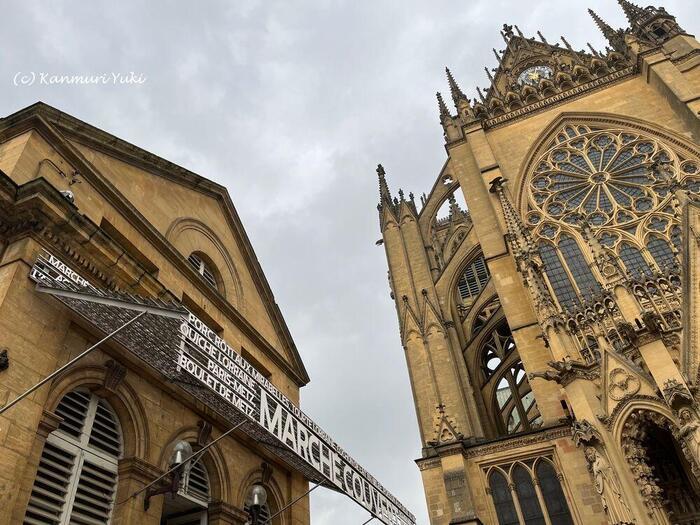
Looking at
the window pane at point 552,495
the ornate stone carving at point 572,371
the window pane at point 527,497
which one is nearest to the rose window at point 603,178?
the ornate stone carving at point 572,371

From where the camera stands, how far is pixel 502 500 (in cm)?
1789

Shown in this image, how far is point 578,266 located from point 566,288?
4.58 ft

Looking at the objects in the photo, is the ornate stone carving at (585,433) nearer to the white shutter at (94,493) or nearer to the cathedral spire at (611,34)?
the white shutter at (94,493)

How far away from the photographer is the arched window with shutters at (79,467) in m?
7.83

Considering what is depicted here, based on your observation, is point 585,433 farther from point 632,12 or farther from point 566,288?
point 632,12

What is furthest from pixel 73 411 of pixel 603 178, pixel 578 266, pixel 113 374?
pixel 603 178

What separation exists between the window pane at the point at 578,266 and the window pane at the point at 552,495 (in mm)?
7325

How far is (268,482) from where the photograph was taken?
1359 cm

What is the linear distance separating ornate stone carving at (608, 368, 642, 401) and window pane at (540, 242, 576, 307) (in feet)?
19.2

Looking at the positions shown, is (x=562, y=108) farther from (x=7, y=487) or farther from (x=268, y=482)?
(x=7, y=487)

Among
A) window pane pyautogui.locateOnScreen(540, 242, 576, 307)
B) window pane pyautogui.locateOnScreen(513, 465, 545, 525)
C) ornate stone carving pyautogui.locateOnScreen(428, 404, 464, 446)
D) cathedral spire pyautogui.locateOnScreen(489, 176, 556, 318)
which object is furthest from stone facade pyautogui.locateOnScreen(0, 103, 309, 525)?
window pane pyautogui.locateOnScreen(540, 242, 576, 307)

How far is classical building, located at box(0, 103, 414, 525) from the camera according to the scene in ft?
25.9

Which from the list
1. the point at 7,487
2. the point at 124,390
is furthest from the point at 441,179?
the point at 7,487

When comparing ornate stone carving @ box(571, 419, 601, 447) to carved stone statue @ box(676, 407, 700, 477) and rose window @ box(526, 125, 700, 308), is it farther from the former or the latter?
rose window @ box(526, 125, 700, 308)
